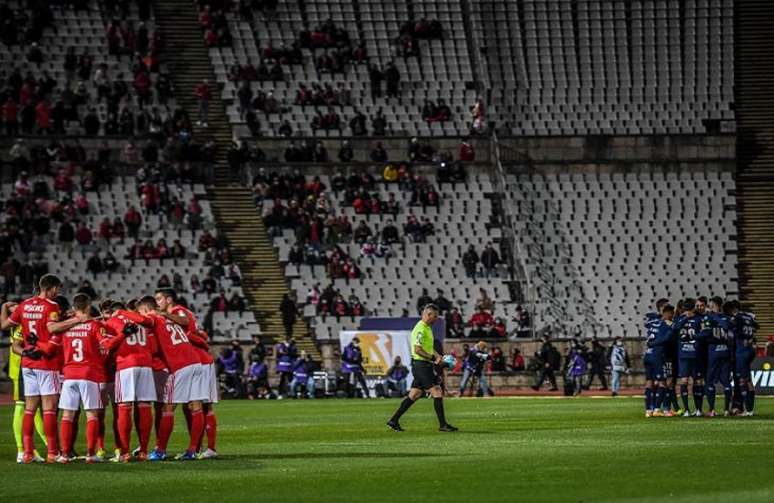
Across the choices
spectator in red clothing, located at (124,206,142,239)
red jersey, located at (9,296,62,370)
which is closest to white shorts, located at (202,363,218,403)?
red jersey, located at (9,296,62,370)

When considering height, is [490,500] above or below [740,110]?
below

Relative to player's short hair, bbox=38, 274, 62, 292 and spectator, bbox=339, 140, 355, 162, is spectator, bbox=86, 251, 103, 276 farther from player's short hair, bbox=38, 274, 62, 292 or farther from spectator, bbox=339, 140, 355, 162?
player's short hair, bbox=38, 274, 62, 292

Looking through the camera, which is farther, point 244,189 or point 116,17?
point 116,17

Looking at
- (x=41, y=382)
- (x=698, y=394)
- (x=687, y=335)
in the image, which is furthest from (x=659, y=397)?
(x=41, y=382)

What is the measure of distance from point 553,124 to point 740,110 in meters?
7.62

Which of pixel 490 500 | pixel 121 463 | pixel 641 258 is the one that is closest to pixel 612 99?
pixel 641 258

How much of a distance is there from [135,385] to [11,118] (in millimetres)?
41721

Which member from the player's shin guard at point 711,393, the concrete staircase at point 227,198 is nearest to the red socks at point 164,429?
the player's shin guard at point 711,393

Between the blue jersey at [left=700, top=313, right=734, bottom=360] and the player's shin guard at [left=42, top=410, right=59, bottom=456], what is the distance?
14.1 meters

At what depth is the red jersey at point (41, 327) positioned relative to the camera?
2241 cm

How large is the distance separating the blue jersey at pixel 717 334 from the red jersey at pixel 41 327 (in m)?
14.0

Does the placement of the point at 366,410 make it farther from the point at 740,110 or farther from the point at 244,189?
the point at 740,110

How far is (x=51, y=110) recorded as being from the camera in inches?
2436

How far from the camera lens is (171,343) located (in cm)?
2208
